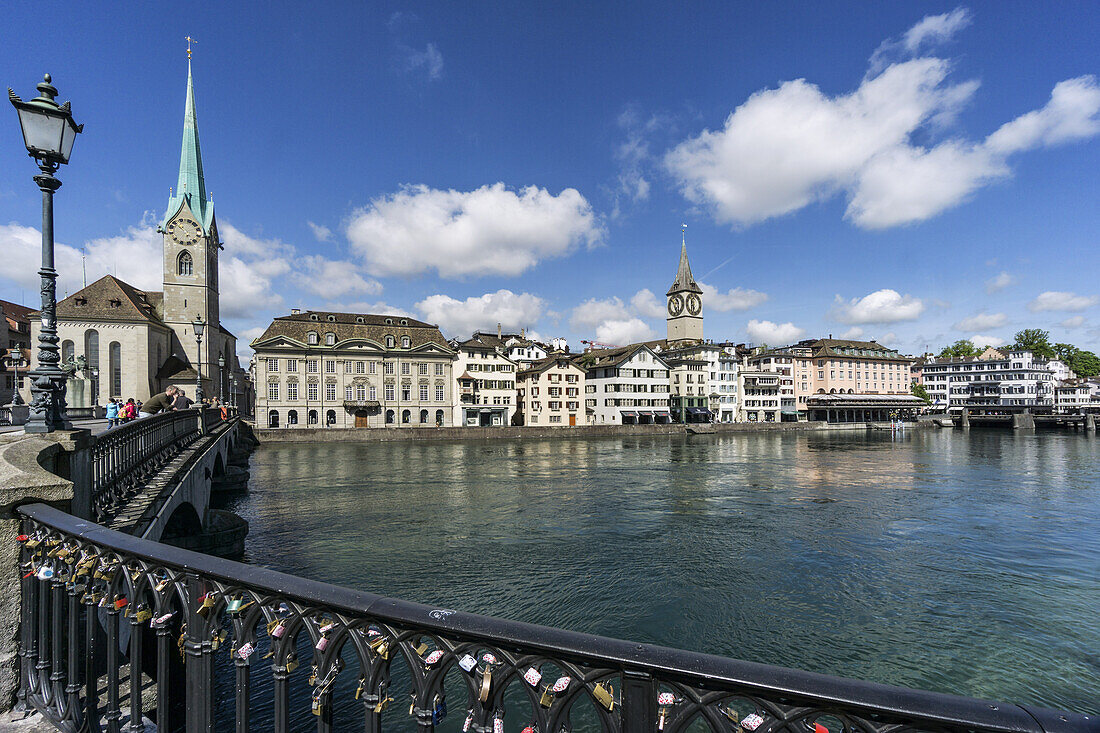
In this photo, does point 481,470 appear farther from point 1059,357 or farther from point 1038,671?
point 1059,357

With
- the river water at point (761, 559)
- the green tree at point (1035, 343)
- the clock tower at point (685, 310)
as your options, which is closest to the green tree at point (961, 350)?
the green tree at point (1035, 343)

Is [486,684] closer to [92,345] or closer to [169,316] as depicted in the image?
[92,345]

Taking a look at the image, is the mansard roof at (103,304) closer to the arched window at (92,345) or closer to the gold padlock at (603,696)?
the arched window at (92,345)

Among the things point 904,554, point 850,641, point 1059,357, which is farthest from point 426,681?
point 1059,357

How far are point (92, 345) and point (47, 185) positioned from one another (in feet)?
207

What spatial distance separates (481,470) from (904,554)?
25.9 meters

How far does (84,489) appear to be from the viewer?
584 centimetres

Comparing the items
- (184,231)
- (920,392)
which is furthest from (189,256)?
(920,392)

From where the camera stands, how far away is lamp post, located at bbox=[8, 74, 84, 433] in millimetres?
5375

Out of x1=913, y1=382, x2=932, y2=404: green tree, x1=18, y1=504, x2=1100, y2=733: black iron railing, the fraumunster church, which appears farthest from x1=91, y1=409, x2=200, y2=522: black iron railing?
x1=913, y1=382, x2=932, y2=404: green tree

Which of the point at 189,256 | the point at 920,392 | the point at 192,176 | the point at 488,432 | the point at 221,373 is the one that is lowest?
the point at 488,432

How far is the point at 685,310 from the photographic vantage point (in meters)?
119

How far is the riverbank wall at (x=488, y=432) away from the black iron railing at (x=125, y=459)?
160ft

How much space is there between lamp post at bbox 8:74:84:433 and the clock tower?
114 m
